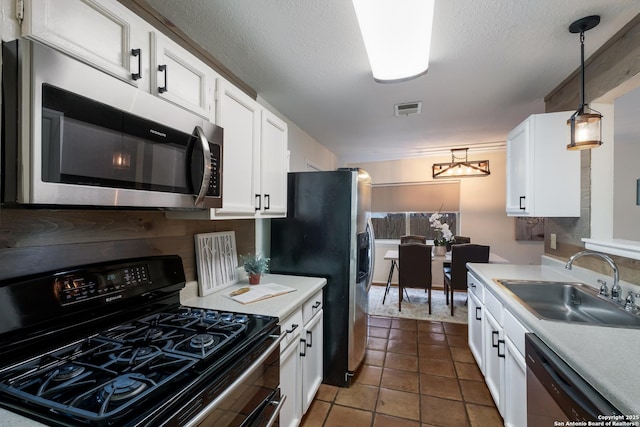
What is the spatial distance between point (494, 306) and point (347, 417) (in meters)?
1.22

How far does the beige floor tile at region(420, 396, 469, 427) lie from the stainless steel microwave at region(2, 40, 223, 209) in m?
2.02

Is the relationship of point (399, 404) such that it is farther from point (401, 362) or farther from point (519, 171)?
point (519, 171)

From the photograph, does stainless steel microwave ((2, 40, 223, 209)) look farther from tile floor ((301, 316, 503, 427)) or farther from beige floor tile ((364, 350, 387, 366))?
beige floor tile ((364, 350, 387, 366))

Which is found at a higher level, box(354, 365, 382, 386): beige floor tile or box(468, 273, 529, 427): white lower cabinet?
box(468, 273, 529, 427): white lower cabinet

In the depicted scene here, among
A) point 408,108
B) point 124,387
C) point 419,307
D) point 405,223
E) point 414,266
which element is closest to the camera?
point 124,387

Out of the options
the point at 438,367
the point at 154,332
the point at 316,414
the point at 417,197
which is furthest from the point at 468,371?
the point at 417,197

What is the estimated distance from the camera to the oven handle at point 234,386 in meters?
0.80

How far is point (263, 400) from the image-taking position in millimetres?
1190

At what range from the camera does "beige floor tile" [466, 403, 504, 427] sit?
1.80 meters

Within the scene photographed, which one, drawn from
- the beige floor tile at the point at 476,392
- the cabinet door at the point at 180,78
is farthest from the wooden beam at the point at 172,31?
the beige floor tile at the point at 476,392

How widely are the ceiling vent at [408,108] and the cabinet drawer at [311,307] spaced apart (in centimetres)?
192

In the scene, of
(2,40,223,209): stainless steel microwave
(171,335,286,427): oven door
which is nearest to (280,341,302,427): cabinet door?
(171,335,286,427): oven door

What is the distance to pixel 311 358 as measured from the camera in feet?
6.37

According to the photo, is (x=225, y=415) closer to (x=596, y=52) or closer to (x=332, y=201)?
(x=332, y=201)
